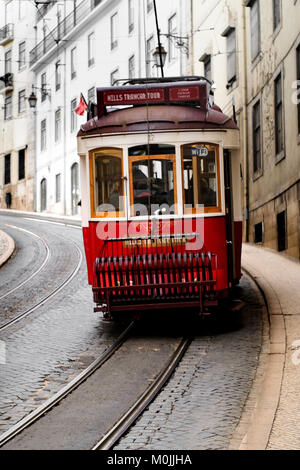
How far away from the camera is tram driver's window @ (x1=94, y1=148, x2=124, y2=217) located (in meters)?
11.0

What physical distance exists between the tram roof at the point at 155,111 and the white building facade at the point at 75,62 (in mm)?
21955

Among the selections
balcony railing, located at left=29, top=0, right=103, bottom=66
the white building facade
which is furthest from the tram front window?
balcony railing, located at left=29, top=0, right=103, bottom=66

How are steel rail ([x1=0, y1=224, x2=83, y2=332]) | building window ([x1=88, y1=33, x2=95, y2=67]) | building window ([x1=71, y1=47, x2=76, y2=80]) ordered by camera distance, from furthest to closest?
1. building window ([x1=71, y1=47, x2=76, y2=80])
2. building window ([x1=88, y1=33, x2=95, y2=67])
3. steel rail ([x1=0, y1=224, x2=83, y2=332])

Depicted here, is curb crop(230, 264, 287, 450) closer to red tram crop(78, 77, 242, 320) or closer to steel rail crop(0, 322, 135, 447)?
red tram crop(78, 77, 242, 320)

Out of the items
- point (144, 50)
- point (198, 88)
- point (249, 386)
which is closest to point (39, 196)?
point (144, 50)

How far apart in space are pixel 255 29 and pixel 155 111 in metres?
12.9

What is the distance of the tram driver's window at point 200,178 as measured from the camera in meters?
10.9

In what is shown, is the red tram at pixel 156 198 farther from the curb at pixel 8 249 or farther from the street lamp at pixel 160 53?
the street lamp at pixel 160 53

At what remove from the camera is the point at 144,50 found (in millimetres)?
36812

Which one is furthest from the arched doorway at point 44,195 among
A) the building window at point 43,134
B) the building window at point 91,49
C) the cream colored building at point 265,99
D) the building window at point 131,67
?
the cream colored building at point 265,99

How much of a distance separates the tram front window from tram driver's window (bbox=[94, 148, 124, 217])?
18cm

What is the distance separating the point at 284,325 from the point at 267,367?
2122mm

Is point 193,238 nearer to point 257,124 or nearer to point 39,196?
point 257,124

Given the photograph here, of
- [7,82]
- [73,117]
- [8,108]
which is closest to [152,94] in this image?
[73,117]
